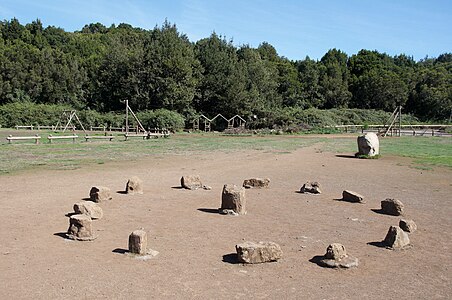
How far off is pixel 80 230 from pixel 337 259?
4571mm

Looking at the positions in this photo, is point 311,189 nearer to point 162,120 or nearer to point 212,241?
point 212,241

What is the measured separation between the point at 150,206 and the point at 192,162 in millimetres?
10575

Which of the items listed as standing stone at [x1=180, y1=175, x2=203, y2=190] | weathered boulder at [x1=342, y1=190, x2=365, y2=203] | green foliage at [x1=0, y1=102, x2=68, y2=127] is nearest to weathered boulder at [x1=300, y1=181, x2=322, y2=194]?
weathered boulder at [x1=342, y1=190, x2=365, y2=203]

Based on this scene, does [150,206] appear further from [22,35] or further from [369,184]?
[22,35]

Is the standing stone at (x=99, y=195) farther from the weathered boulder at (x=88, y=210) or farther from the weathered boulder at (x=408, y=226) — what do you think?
the weathered boulder at (x=408, y=226)

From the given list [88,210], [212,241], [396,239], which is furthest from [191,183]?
[396,239]

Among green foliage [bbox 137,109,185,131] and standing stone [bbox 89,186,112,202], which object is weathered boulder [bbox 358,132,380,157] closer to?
standing stone [bbox 89,186,112,202]

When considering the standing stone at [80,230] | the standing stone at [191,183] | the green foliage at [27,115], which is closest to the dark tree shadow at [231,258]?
the standing stone at [80,230]

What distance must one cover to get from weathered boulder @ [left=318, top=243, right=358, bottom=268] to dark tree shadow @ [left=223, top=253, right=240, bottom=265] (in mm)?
1340

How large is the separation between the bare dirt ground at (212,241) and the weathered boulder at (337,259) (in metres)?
0.13

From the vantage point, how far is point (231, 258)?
7441 mm

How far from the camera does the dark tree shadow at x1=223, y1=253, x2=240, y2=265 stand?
23.7 ft

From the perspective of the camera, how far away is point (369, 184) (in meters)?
15.9

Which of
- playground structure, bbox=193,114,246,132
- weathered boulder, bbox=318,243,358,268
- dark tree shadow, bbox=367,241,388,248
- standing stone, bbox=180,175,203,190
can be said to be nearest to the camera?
weathered boulder, bbox=318,243,358,268
